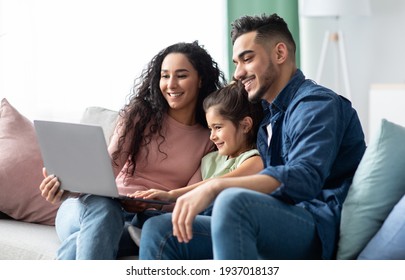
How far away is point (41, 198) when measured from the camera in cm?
283

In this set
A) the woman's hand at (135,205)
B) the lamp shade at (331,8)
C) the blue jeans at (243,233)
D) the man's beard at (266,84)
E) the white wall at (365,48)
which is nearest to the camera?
the blue jeans at (243,233)

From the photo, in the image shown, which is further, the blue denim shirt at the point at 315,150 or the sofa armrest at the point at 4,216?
the sofa armrest at the point at 4,216

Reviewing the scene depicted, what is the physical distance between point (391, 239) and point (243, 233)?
0.42 meters

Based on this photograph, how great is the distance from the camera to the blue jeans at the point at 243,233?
6.00ft

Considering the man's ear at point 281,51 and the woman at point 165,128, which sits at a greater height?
the man's ear at point 281,51

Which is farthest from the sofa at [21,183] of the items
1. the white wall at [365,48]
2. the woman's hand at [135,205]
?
the white wall at [365,48]

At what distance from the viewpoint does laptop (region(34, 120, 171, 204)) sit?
87.1 inches

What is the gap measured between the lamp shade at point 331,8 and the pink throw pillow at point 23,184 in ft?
7.62

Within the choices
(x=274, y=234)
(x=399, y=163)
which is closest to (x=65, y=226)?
(x=274, y=234)

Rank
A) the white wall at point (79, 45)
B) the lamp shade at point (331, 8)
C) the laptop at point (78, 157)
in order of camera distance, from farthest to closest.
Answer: the lamp shade at point (331, 8) → the white wall at point (79, 45) → the laptop at point (78, 157)

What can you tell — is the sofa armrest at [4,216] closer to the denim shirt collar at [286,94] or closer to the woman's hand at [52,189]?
the woman's hand at [52,189]

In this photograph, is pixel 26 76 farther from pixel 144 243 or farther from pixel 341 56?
pixel 144 243

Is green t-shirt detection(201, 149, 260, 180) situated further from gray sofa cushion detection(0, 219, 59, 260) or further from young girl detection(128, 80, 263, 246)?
gray sofa cushion detection(0, 219, 59, 260)
